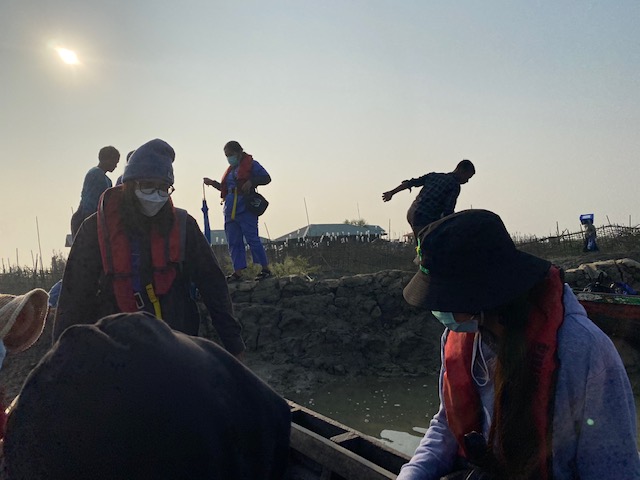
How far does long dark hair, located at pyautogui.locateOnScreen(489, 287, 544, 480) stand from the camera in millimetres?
1432

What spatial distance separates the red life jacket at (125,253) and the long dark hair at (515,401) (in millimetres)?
1856

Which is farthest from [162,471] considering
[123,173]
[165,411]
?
[123,173]

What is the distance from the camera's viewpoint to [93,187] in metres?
5.28

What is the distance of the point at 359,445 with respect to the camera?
8.65ft

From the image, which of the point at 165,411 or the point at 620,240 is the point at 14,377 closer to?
the point at 165,411

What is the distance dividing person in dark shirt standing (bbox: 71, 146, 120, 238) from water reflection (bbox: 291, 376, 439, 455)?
3.30 m

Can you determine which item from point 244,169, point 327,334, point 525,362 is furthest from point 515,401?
point 327,334

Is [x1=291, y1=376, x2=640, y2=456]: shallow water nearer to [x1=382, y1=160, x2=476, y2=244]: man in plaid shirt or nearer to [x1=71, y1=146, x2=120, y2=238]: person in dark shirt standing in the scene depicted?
[x1=382, y1=160, x2=476, y2=244]: man in plaid shirt

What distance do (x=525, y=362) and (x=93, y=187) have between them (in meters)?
4.76

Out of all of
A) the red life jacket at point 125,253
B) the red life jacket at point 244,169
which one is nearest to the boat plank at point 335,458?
the red life jacket at point 125,253

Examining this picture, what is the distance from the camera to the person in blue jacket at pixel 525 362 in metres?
1.39

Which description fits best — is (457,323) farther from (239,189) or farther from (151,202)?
(239,189)

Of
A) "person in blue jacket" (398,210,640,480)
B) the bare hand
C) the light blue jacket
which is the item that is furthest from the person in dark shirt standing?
the light blue jacket

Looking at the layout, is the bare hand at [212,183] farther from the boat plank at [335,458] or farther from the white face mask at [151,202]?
the boat plank at [335,458]
